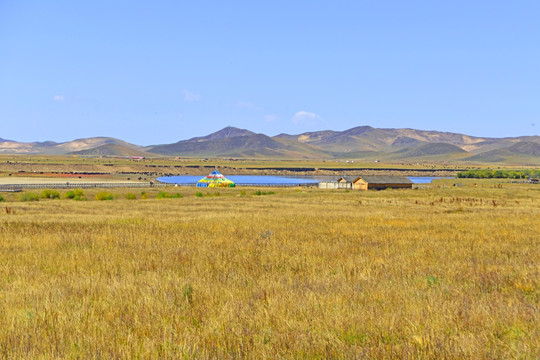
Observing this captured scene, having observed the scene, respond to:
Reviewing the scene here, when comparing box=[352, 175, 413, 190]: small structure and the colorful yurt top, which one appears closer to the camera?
box=[352, 175, 413, 190]: small structure

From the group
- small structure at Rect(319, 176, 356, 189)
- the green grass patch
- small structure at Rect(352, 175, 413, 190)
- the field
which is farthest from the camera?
small structure at Rect(319, 176, 356, 189)

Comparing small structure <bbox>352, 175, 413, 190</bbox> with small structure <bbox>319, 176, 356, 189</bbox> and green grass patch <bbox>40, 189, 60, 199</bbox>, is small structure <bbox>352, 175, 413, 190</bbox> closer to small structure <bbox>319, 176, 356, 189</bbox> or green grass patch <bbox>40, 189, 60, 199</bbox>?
small structure <bbox>319, 176, 356, 189</bbox>

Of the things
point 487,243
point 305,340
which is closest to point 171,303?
point 305,340

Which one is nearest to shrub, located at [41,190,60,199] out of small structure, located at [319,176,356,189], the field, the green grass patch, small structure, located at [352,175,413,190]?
the green grass patch

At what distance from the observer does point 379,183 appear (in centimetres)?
10575

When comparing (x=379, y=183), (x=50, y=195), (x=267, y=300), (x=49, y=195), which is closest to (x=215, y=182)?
(x=379, y=183)

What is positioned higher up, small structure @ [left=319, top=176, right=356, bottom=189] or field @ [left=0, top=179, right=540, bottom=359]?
field @ [left=0, top=179, right=540, bottom=359]

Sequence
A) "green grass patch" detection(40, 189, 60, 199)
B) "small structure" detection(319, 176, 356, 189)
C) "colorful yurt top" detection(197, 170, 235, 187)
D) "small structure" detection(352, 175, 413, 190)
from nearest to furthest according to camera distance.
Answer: "green grass patch" detection(40, 189, 60, 199) → "small structure" detection(352, 175, 413, 190) → "small structure" detection(319, 176, 356, 189) → "colorful yurt top" detection(197, 170, 235, 187)

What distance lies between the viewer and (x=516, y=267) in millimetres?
12016

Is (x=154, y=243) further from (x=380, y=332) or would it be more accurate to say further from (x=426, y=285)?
(x=380, y=332)

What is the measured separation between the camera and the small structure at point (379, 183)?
105 meters

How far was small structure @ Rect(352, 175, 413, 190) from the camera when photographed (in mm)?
104900

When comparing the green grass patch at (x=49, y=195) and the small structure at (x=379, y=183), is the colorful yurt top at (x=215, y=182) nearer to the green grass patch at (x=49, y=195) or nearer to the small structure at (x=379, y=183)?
the small structure at (x=379, y=183)

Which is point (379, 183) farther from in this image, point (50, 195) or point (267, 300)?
point (267, 300)
